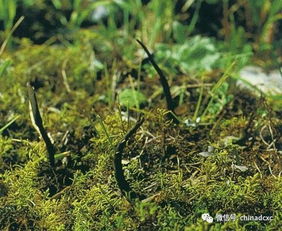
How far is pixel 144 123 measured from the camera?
175 centimetres

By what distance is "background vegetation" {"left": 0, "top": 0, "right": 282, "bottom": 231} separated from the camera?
1.45m

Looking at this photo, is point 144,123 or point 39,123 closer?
point 39,123

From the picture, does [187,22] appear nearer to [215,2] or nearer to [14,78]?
[215,2]

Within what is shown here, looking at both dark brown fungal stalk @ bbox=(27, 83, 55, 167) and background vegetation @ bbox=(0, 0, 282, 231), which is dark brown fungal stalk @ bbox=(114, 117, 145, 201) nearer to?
background vegetation @ bbox=(0, 0, 282, 231)

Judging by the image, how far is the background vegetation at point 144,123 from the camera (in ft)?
4.75

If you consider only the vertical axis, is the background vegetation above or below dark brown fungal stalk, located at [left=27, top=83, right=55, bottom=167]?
below

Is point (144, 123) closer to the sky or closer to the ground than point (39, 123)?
closer to the ground

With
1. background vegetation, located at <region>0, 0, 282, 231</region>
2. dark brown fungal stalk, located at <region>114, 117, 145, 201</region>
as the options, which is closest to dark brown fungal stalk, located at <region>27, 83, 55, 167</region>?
background vegetation, located at <region>0, 0, 282, 231</region>

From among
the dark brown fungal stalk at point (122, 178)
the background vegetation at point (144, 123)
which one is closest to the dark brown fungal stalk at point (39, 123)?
the background vegetation at point (144, 123)

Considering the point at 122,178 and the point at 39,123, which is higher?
the point at 39,123

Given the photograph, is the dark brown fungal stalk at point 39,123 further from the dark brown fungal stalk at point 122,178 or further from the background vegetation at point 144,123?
the dark brown fungal stalk at point 122,178

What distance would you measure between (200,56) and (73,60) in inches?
22.2

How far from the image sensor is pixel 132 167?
1.57 metres

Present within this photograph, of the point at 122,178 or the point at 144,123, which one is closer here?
the point at 122,178
